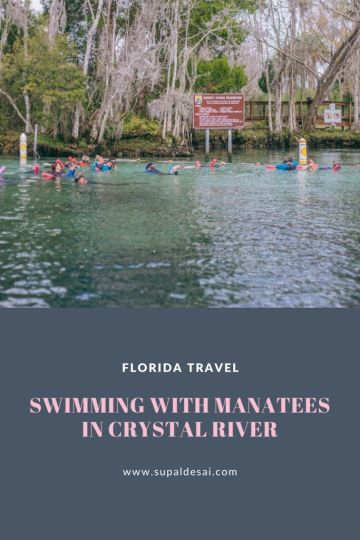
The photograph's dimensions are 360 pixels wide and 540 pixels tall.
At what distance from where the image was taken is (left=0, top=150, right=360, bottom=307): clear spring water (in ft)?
31.0

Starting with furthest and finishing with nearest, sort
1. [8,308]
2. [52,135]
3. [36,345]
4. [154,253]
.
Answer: [52,135] → [154,253] → [8,308] → [36,345]

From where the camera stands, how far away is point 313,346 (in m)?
6.98

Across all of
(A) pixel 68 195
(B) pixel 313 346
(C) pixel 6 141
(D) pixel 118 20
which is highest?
(D) pixel 118 20

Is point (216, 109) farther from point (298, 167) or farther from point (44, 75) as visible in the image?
point (44, 75)

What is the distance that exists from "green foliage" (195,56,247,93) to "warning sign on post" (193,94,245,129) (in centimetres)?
1224

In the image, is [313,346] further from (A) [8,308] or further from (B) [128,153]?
(B) [128,153]

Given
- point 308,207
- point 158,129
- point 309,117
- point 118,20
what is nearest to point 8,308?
point 308,207

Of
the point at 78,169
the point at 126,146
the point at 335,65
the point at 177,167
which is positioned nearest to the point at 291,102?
the point at 335,65

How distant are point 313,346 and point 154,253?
5541 mm

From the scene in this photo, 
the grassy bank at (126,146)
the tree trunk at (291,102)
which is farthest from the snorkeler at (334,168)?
the tree trunk at (291,102)

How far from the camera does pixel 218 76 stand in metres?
53.6

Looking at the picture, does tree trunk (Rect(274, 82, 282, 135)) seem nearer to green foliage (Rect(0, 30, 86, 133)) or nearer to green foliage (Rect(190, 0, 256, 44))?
green foliage (Rect(190, 0, 256, 44))

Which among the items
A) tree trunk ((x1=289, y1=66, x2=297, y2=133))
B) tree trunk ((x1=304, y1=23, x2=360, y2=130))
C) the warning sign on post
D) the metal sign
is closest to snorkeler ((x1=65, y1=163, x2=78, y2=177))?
the warning sign on post

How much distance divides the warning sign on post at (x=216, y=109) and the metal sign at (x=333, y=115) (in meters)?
29.5
